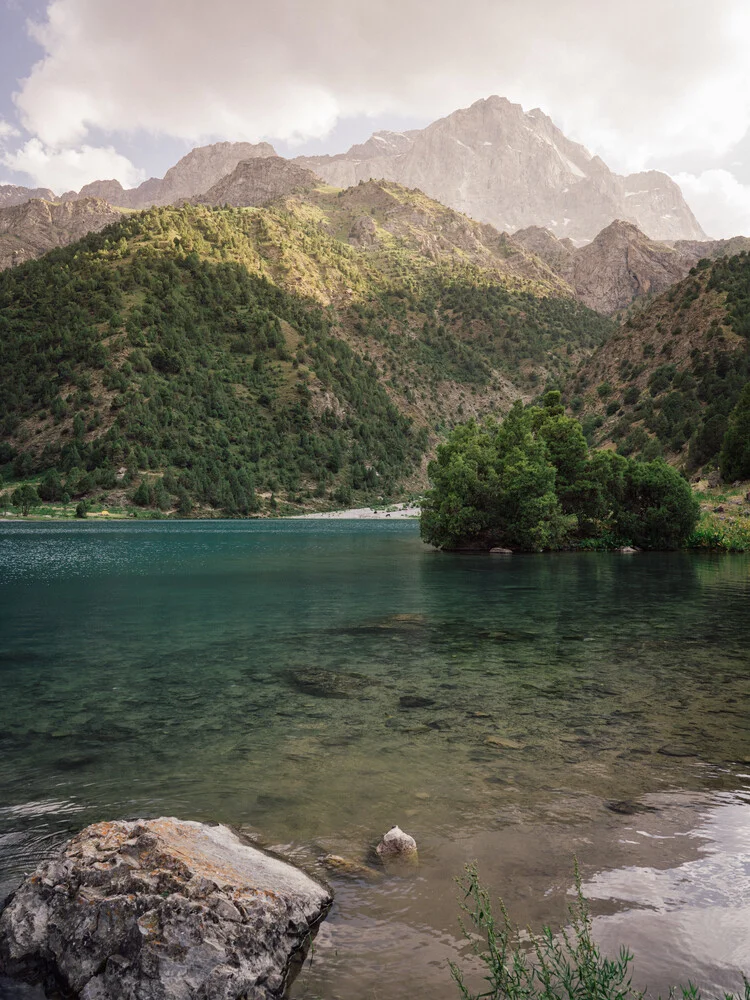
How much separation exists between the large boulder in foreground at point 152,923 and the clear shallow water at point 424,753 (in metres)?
0.46

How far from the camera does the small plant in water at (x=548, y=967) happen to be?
446 cm

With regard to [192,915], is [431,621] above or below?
below

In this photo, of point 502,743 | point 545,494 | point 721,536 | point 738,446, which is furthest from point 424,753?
point 738,446

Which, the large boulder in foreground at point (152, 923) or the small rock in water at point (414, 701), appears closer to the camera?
the large boulder in foreground at point (152, 923)

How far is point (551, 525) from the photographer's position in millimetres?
60594

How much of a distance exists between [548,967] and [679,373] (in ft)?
369

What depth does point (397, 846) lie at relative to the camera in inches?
281

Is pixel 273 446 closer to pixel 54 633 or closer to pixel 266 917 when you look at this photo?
pixel 54 633

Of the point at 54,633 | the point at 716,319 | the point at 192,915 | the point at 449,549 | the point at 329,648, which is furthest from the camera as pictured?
the point at 716,319

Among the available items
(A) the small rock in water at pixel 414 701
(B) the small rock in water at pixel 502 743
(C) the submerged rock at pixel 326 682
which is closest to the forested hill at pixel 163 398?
(C) the submerged rock at pixel 326 682

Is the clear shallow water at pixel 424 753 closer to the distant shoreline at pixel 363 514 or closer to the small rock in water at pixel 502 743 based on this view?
the small rock in water at pixel 502 743

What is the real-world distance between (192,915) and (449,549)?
61.5 metres

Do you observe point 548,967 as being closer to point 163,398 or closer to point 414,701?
point 414,701

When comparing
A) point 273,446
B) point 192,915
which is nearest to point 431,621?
point 192,915
